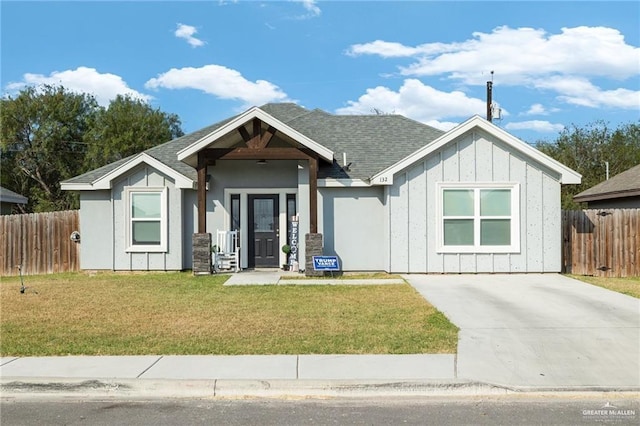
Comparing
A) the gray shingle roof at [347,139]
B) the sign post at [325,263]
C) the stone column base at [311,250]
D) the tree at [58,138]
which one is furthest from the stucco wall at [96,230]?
the tree at [58,138]

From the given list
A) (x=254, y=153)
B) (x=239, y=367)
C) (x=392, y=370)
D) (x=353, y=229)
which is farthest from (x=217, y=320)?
(x=353, y=229)

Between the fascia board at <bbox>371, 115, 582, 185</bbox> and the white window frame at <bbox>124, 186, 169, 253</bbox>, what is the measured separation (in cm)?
618

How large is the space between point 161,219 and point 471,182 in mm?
8696

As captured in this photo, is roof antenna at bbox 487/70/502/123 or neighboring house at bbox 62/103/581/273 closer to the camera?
neighboring house at bbox 62/103/581/273

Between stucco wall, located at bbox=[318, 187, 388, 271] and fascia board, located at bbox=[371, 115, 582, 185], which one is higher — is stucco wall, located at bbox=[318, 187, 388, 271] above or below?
below

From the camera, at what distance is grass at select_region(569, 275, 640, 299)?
12102mm

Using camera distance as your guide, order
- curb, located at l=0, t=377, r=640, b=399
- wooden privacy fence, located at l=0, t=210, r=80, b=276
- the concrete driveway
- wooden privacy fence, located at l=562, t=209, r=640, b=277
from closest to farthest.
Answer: curb, located at l=0, t=377, r=640, b=399
the concrete driveway
wooden privacy fence, located at l=562, t=209, r=640, b=277
wooden privacy fence, located at l=0, t=210, r=80, b=276

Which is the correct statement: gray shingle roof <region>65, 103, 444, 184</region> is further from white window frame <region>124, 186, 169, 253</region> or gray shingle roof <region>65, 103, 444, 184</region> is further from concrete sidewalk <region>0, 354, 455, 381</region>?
concrete sidewalk <region>0, 354, 455, 381</region>

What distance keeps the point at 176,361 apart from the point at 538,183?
11271 mm

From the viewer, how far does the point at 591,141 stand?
126 feet

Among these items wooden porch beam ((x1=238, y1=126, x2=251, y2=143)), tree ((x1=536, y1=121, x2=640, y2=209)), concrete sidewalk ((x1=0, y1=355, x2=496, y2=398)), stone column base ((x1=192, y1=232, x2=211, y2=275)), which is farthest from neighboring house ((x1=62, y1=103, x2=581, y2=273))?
tree ((x1=536, y1=121, x2=640, y2=209))

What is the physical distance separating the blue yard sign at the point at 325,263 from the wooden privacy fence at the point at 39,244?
763 cm

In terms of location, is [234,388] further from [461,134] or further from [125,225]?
[125,225]

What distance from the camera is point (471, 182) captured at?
48.3 ft
